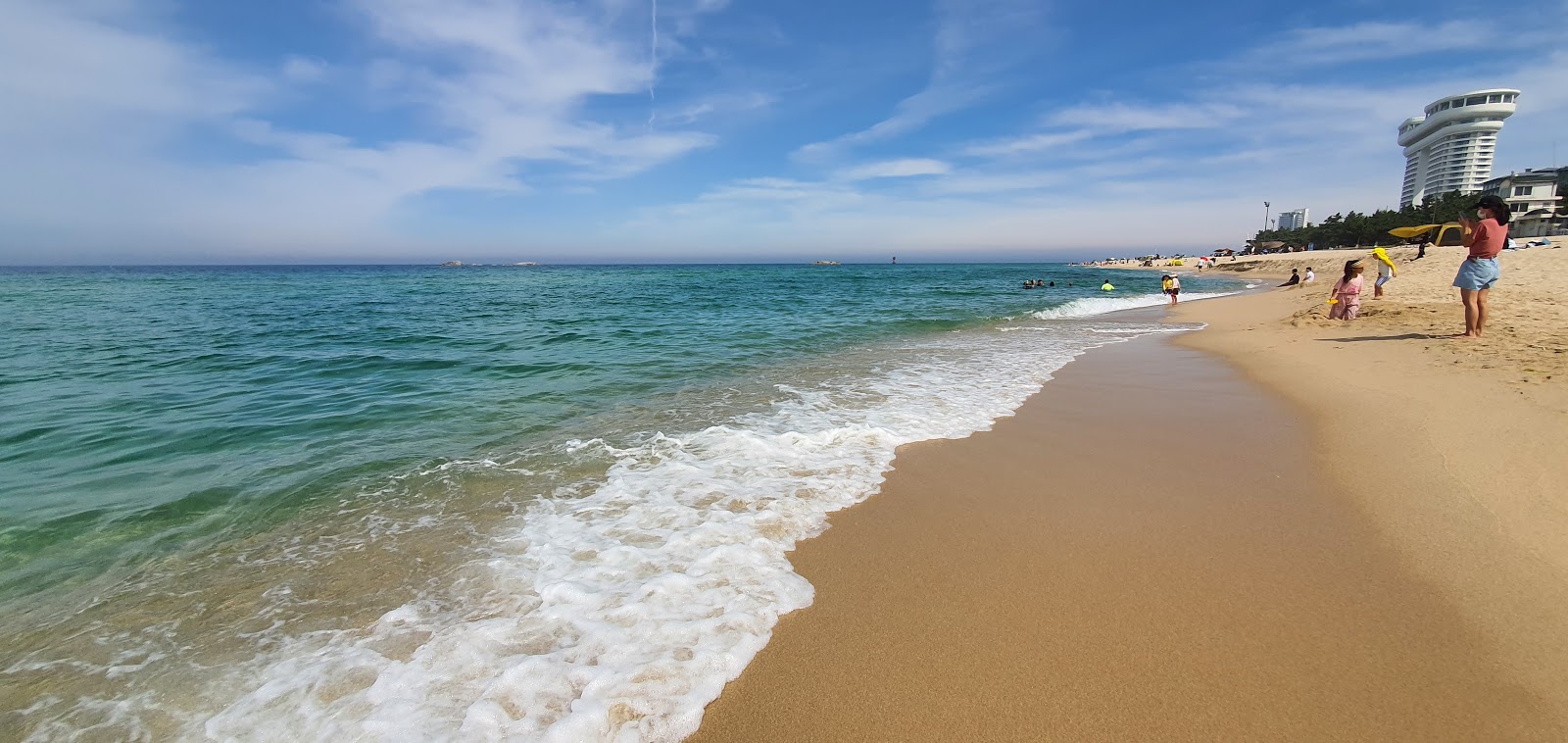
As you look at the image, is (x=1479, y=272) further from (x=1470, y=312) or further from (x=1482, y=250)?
(x=1470, y=312)

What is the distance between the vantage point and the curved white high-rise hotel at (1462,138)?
91.1m

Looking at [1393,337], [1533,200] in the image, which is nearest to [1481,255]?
[1393,337]

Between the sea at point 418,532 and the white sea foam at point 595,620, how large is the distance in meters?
0.01

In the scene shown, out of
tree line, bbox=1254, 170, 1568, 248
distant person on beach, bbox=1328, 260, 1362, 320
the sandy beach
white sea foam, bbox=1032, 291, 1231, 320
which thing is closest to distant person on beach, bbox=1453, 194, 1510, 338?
the sandy beach

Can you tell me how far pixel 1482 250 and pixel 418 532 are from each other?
12279 mm

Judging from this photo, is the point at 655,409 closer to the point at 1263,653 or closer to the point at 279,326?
the point at 1263,653

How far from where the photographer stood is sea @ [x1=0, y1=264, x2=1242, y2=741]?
2.51 metres

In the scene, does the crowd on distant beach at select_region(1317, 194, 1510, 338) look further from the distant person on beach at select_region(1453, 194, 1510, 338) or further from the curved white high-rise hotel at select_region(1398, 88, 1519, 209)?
the curved white high-rise hotel at select_region(1398, 88, 1519, 209)

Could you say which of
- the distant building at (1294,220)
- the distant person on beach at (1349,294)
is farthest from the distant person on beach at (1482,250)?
the distant building at (1294,220)

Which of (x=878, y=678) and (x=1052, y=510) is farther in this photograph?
(x=1052, y=510)

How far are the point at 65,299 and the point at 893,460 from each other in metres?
39.2

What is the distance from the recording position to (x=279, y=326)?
55.9 ft

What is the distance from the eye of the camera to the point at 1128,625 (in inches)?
108

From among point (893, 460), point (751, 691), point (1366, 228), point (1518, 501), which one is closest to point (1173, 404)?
point (1518, 501)
